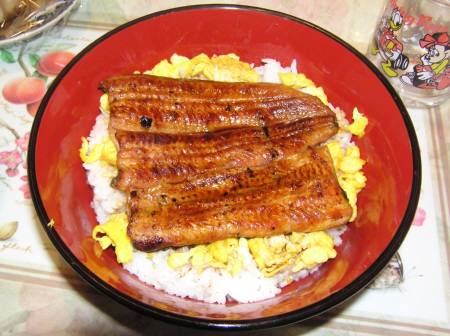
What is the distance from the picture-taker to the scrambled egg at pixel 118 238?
167 cm

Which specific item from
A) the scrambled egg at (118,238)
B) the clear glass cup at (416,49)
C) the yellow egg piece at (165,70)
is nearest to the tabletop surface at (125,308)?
the clear glass cup at (416,49)

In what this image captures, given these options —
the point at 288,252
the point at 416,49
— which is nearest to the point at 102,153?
the point at 288,252

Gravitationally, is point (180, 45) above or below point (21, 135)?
above

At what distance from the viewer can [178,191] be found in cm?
166

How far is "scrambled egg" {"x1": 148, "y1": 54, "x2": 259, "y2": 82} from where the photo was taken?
212 cm

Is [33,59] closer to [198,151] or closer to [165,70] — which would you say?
[165,70]

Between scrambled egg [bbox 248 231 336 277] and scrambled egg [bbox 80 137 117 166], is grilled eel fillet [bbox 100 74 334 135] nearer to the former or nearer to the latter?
scrambled egg [bbox 80 137 117 166]

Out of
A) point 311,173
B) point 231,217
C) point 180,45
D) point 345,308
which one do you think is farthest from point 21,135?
point 345,308

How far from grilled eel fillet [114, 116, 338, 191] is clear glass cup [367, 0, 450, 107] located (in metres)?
0.79

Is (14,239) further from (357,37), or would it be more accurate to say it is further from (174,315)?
(357,37)

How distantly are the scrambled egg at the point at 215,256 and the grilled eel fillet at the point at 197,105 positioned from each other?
47cm

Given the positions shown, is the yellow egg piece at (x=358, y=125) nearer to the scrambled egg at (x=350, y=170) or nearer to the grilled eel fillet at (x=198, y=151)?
the scrambled egg at (x=350, y=170)

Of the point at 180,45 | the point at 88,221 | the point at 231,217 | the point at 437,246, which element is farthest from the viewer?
the point at 180,45

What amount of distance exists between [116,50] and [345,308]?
4.79 ft
